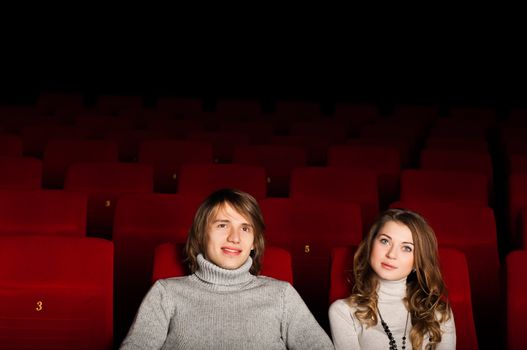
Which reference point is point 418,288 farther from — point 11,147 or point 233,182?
point 11,147

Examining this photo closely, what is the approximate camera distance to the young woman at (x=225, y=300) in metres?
1.26

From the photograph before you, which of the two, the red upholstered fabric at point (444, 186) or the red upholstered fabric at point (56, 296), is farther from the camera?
the red upholstered fabric at point (444, 186)

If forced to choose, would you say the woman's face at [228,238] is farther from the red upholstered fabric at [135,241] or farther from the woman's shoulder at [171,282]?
the red upholstered fabric at [135,241]

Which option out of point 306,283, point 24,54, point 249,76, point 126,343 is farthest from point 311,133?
point 24,54

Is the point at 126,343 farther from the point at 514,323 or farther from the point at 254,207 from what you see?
the point at 514,323

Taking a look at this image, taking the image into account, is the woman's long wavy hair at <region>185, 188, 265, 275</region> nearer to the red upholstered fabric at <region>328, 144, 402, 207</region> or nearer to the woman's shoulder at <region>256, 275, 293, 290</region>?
the woman's shoulder at <region>256, 275, 293, 290</region>

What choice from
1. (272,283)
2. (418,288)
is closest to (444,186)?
(418,288)

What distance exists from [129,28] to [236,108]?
6.76 feet

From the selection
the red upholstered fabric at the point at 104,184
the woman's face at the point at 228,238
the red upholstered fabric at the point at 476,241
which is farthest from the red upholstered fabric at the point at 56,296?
the red upholstered fabric at the point at 476,241

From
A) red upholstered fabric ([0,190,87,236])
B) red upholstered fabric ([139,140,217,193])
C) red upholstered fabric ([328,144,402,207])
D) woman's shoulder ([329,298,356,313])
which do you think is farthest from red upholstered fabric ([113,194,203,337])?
red upholstered fabric ([328,144,402,207])

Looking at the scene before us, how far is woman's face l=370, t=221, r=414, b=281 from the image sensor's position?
52.4 inches

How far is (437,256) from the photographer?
1356mm

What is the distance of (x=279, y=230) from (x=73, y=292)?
24.6 inches

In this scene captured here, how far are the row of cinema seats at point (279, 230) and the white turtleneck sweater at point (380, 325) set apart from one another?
1.33 feet
